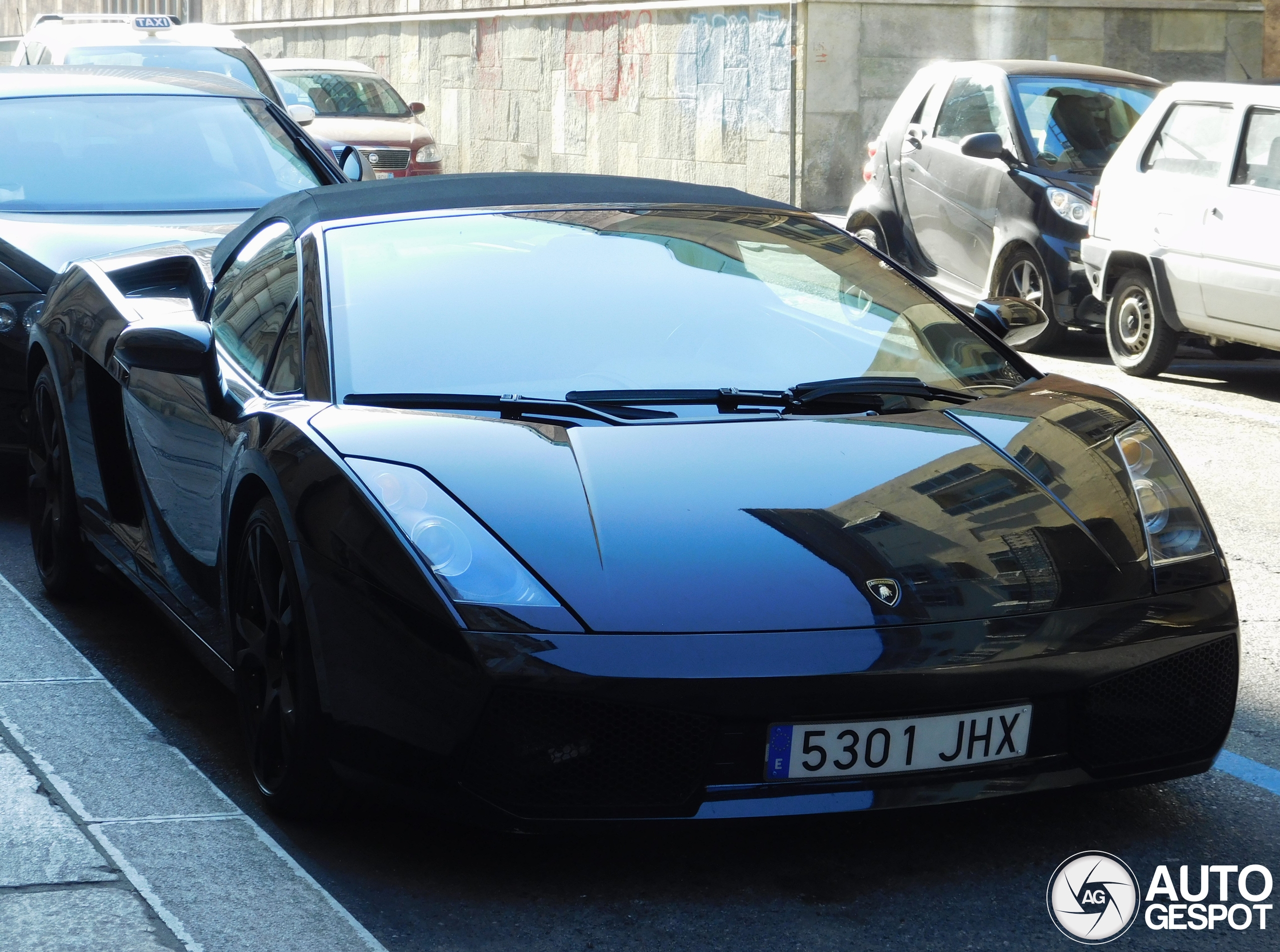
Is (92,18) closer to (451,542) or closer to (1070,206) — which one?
(1070,206)

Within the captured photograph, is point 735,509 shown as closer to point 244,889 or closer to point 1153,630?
point 1153,630

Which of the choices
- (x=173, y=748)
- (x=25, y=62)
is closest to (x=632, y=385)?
(x=173, y=748)

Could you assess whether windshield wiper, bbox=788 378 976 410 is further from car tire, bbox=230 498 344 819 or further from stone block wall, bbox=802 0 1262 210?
stone block wall, bbox=802 0 1262 210

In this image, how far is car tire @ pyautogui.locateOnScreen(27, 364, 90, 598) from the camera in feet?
17.2

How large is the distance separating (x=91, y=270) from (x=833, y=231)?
2.18 metres

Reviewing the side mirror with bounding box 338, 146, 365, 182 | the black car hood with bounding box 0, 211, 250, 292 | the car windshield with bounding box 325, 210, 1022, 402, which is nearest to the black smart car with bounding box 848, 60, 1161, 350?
the side mirror with bounding box 338, 146, 365, 182

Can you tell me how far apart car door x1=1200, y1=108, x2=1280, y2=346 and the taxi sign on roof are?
10.3 m

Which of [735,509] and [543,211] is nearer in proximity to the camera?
[735,509]

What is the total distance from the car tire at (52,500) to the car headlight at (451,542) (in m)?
2.16

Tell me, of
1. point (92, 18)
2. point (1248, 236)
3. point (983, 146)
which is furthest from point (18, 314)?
point (92, 18)

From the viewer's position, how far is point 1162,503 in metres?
3.62

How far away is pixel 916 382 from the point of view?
13.1 feet

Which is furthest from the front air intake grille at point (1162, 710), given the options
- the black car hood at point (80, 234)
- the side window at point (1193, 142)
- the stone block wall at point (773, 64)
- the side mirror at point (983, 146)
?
the stone block wall at point (773, 64)

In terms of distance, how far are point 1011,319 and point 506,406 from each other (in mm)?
1577
